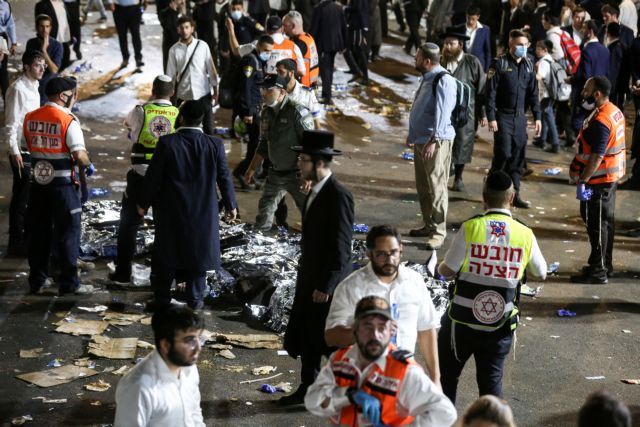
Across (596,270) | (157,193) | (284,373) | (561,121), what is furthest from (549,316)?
(561,121)

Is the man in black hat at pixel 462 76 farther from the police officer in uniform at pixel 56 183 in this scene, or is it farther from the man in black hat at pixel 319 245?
the man in black hat at pixel 319 245

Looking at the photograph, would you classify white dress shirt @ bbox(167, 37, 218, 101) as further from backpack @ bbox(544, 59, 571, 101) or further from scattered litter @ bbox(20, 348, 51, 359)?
scattered litter @ bbox(20, 348, 51, 359)

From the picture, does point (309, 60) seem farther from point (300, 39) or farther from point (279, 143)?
point (279, 143)

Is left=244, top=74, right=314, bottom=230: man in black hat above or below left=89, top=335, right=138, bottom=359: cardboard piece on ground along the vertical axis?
above

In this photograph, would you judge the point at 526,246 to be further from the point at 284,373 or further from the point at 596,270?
the point at 596,270

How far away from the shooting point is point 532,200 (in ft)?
42.7

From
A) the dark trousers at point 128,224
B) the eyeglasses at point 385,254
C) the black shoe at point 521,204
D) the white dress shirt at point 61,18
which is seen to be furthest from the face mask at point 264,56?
the eyeglasses at point 385,254

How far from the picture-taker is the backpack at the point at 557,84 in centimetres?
1493

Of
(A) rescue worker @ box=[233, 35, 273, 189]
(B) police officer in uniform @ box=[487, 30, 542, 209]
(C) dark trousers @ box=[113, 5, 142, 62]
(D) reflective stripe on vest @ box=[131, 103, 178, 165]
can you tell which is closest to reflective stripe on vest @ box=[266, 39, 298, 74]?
(A) rescue worker @ box=[233, 35, 273, 189]

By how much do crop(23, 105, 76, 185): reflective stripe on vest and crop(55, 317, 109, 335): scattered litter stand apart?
122 centimetres

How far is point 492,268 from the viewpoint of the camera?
20.1 ft

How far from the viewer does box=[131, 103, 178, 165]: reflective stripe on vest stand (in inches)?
354

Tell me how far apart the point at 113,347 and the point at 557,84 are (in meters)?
9.31

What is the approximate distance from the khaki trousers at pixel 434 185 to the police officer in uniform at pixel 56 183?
3705 mm
